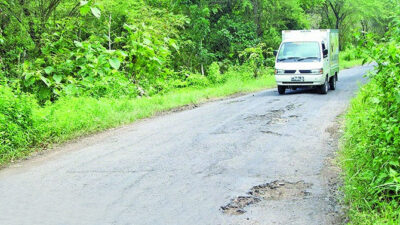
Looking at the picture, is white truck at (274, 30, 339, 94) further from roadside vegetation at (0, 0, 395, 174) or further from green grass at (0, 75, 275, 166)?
green grass at (0, 75, 275, 166)

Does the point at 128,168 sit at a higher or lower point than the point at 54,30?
lower

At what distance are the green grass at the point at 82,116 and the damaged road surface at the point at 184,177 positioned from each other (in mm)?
426

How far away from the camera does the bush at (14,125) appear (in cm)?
825

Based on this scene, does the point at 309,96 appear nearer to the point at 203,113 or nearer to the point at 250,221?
the point at 203,113

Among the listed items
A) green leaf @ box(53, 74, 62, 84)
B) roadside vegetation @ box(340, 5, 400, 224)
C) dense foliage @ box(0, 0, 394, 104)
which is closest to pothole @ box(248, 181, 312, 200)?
roadside vegetation @ box(340, 5, 400, 224)

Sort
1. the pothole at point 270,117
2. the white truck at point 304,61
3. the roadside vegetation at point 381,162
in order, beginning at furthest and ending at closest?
the white truck at point 304,61 → the pothole at point 270,117 → the roadside vegetation at point 381,162

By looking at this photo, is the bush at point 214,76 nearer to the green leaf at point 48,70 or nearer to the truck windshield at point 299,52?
the truck windshield at point 299,52

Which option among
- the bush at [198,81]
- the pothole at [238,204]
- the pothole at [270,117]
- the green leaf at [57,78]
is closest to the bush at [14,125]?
the green leaf at [57,78]

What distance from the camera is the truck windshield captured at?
57.2 ft

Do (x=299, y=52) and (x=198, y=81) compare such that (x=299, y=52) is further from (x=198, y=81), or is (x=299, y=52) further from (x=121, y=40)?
(x=198, y=81)

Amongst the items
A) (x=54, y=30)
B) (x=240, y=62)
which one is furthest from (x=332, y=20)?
(x=54, y=30)

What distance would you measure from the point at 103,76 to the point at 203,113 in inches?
143

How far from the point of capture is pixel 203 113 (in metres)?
13.1

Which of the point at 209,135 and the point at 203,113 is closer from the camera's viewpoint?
the point at 209,135
